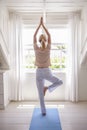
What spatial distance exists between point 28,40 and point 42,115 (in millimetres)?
2226

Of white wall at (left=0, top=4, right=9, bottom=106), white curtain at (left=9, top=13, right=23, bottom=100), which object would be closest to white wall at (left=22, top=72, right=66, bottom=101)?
white curtain at (left=9, top=13, right=23, bottom=100)

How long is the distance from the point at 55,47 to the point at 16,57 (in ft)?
3.58

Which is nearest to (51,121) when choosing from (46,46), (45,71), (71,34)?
(45,71)

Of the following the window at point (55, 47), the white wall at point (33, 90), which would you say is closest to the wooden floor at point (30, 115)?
the white wall at point (33, 90)

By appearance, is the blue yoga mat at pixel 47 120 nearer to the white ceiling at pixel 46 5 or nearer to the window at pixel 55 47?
the window at pixel 55 47

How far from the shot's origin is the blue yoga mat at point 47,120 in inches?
152

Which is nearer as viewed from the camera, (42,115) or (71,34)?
(42,115)

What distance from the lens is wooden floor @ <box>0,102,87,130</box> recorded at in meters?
3.92

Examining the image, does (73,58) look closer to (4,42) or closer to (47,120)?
(4,42)

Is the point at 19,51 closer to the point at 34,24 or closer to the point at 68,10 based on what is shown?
the point at 34,24

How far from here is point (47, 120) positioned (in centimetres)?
426

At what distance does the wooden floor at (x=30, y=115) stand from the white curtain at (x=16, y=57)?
35 centimetres

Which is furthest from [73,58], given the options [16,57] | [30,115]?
[30,115]

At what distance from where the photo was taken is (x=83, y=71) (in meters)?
5.76
